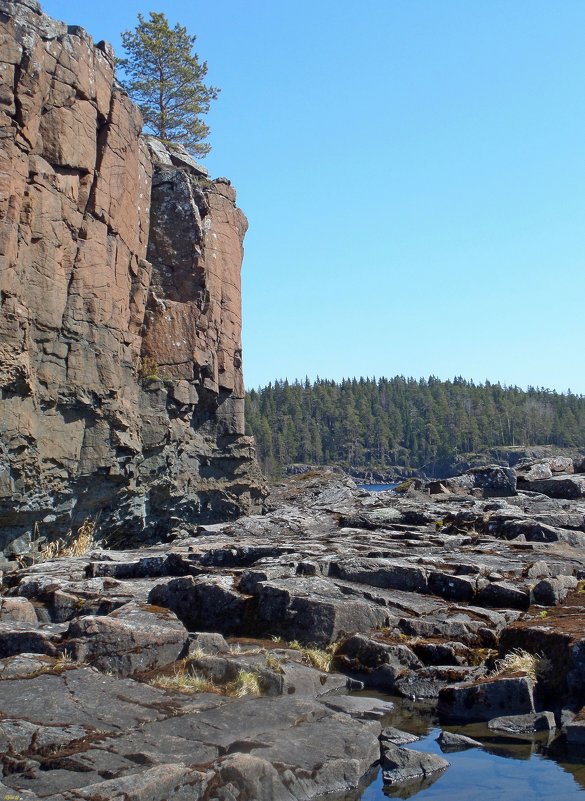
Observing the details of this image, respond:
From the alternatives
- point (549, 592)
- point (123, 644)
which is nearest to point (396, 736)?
point (123, 644)

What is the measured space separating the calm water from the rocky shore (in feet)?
0.89

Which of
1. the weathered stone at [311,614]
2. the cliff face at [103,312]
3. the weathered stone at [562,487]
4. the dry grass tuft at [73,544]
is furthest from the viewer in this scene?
the weathered stone at [562,487]

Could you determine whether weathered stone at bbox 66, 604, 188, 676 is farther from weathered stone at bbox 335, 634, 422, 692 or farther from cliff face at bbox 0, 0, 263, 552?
cliff face at bbox 0, 0, 263, 552

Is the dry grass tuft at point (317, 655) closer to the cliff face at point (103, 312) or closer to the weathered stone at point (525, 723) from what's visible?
the weathered stone at point (525, 723)

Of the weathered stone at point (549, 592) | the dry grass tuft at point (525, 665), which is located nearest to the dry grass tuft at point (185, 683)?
the dry grass tuft at point (525, 665)

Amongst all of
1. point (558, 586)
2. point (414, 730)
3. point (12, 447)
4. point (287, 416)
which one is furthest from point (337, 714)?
point (287, 416)

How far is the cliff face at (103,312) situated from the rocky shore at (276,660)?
552 cm

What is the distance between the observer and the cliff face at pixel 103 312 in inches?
1037

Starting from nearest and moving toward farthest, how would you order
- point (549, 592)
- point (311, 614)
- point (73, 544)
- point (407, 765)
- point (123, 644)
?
1. point (407, 765)
2. point (123, 644)
3. point (311, 614)
4. point (549, 592)
5. point (73, 544)

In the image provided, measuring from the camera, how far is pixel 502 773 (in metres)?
11.3

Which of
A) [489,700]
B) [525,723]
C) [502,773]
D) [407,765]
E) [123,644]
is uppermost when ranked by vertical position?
[123,644]

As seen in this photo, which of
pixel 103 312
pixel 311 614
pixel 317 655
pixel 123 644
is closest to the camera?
pixel 123 644

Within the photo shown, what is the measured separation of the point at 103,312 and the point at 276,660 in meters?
19.2

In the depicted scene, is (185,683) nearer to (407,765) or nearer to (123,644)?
(123,644)
